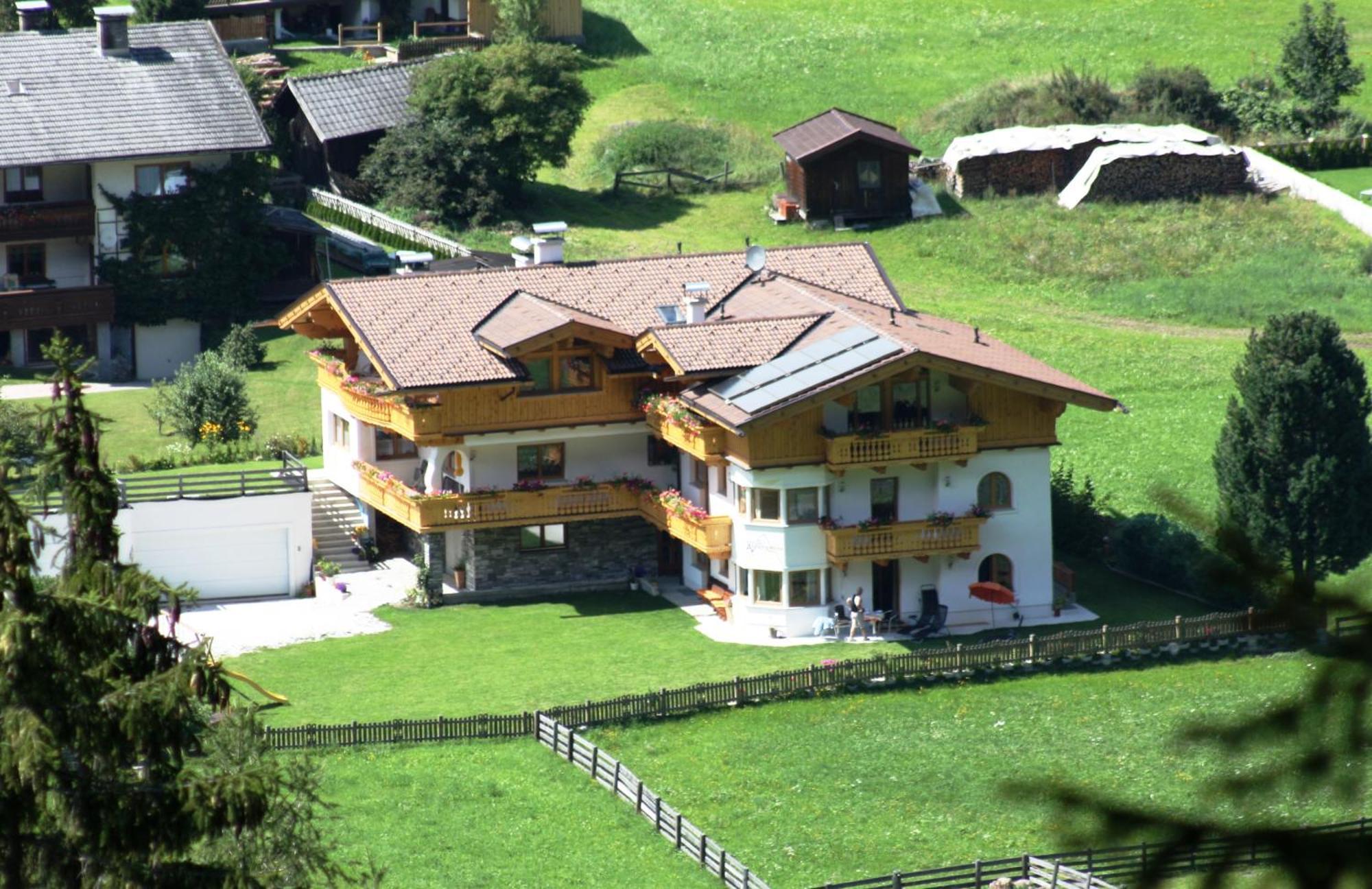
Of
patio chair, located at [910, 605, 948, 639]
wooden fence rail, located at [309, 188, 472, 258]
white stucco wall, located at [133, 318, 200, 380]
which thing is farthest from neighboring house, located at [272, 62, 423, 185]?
patio chair, located at [910, 605, 948, 639]

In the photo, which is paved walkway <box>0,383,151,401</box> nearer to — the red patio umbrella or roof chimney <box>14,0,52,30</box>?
roof chimney <box>14,0,52,30</box>

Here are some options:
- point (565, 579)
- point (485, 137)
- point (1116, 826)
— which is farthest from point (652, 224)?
point (1116, 826)

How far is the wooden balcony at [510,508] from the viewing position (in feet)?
160

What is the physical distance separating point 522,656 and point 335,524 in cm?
1024

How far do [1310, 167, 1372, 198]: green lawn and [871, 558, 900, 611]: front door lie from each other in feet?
124

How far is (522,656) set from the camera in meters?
45.3

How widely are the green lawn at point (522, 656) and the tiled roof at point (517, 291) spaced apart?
5488mm

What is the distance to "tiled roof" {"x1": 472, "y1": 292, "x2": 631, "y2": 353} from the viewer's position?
48.3 m

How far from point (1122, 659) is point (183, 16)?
55882 millimetres

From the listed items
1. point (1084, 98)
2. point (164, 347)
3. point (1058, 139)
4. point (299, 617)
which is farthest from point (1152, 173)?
point (299, 617)

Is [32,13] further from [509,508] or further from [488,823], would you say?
[488,823]

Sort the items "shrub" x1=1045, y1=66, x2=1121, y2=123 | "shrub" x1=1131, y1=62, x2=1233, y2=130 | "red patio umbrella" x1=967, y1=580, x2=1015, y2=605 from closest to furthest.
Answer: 1. "red patio umbrella" x1=967, y1=580, x2=1015, y2=605
2. "shrub" x1=1045, y1=66, x2=1121, y2=123
3. "shrub" x1=1131, y1=62, x2=1233, y2=130

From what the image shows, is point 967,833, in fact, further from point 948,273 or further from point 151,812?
point 948,273

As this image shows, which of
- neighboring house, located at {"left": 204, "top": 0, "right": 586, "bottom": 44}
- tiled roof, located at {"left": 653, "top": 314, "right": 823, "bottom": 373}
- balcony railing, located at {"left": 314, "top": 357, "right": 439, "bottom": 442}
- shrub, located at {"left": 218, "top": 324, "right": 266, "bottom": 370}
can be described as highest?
neighboring house, located at {"left": 204, "top": 0, "right": 586, "bottom": 44}
